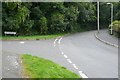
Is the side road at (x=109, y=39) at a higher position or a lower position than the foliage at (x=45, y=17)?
lower

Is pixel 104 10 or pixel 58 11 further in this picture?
pixel 104 10

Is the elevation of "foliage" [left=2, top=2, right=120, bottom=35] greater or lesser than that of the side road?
greater

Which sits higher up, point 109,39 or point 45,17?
point 45,17

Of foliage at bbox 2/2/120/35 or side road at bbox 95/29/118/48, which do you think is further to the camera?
foliage at bbox 2/2/120/35

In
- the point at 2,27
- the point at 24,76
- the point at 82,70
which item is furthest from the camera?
the point at 2,27

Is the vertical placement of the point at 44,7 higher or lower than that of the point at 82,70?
higher

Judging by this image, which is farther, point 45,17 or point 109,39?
point 45,17

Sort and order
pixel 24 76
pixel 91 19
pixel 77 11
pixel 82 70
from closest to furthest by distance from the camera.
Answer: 1. pixel 24 76
2. pixel 82 70
3. pixel 77 11
4. pixel 91 19

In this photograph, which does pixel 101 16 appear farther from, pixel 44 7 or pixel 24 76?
pixel 24 76

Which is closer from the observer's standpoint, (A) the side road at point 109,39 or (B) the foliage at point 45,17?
(A) the side road at point 109,39

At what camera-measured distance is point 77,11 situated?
54625 mm

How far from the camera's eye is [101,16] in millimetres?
70500

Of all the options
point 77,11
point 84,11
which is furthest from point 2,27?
point 84,11

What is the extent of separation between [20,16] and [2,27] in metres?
2.89
